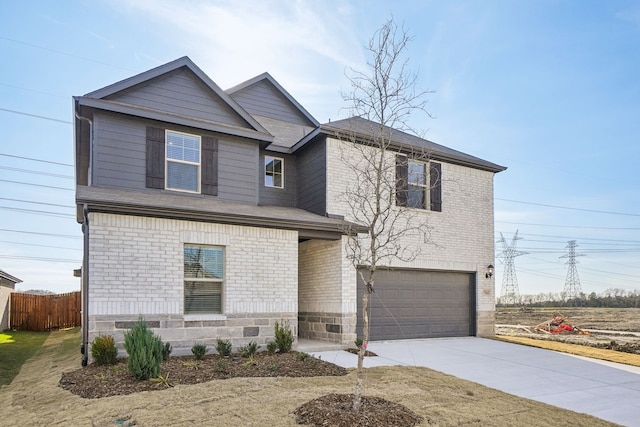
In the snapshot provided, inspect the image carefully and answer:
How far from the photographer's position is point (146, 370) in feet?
23.2

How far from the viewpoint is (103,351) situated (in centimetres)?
816

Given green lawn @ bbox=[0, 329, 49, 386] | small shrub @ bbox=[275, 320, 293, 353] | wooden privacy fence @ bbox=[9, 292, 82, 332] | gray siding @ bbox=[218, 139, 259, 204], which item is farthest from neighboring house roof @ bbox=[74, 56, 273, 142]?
wooden privacy fence @ bbox=[9, 292, 82, 332]

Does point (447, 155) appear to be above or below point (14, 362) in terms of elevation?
above

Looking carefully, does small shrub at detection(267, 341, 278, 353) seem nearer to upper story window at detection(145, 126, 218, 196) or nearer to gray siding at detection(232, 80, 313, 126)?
upper story window at detection(145, 126, 218, 196)

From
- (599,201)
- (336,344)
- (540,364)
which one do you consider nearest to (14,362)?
(336,344)

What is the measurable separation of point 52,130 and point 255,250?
617 inches

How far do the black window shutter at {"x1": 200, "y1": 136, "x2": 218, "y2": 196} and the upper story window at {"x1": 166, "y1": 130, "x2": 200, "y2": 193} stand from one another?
0.13m

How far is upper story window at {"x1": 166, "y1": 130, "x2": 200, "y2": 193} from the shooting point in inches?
449

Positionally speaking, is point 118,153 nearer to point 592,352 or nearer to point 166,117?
point 166,117

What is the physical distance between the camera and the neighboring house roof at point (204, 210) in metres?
8.85

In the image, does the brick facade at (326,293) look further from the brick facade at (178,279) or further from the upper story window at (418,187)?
the upper story window at (418,187)

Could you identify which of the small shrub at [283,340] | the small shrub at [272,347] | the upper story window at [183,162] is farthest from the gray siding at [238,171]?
the small shrub at [272,347]

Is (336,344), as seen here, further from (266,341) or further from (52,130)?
(52,130)

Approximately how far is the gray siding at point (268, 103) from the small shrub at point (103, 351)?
9.13 m
